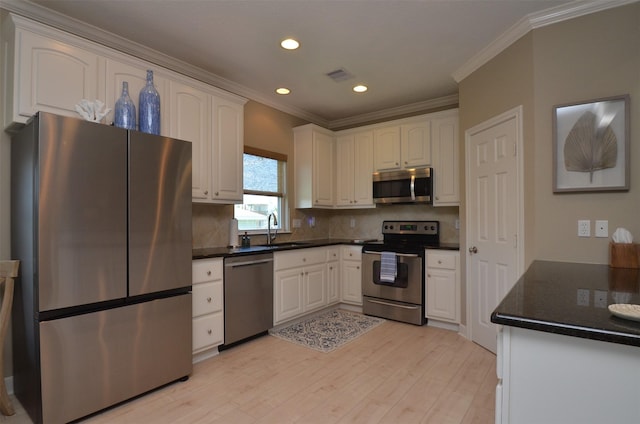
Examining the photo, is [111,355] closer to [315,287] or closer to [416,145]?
[315,287]

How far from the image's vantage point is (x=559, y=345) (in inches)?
41.3

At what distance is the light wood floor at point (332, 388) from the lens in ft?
6.81

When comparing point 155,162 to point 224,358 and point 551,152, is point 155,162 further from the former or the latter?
point 551,152

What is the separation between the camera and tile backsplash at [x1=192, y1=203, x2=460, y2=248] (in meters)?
3.51

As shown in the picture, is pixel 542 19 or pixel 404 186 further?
pixel 404 186

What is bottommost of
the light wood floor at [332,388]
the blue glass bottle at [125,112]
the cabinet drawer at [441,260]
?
the light wood floor at [332,388]

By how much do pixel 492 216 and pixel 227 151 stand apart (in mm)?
2551

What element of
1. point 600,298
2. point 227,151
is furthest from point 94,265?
point 600,298

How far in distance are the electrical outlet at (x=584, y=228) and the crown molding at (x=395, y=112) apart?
2.32 meters

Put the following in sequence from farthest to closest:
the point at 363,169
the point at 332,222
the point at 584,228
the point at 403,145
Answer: the point at 332,222, the point at 363,169, the point at 403,145, the point at 584,228

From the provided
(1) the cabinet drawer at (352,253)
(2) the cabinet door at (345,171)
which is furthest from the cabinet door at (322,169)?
(1) the cabinet drawer at (352,253)

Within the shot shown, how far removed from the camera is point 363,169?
15.2ft

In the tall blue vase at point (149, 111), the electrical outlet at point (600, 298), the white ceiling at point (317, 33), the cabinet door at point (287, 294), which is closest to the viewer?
the electrical outlet at point (600, 298)

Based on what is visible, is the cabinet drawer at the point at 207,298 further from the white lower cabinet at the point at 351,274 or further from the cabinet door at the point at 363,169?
the cabinet door at the point at 363,169
